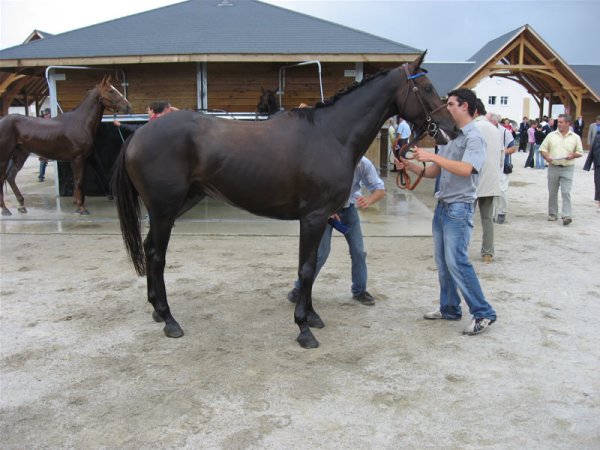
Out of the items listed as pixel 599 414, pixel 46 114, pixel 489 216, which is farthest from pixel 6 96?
pixel 599 414

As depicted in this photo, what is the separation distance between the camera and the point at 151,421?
2.99m

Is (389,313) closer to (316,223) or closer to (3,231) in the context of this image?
(316,223)

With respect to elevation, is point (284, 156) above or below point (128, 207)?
above

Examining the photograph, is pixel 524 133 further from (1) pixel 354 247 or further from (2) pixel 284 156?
(2) pixel 284 156

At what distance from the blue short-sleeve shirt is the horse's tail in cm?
254

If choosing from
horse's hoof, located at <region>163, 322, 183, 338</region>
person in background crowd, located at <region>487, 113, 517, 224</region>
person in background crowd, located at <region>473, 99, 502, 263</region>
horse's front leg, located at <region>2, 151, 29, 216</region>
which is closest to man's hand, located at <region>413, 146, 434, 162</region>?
horse's hoof, located at <region>163, 322, 183, 338</region>

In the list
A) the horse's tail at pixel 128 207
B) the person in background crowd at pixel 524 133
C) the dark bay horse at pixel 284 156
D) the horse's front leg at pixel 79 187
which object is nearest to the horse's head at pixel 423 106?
the dark bay horse at pixel 284 156

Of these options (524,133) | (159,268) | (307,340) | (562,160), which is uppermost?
(524,133)

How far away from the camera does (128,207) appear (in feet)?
14.8

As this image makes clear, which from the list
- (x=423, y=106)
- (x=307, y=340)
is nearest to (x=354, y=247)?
(x=307, y=340)

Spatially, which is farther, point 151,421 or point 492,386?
point 492,386

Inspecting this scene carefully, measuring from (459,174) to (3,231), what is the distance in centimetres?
689

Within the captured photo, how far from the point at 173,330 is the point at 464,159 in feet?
8.61

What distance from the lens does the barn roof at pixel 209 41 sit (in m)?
9.94
